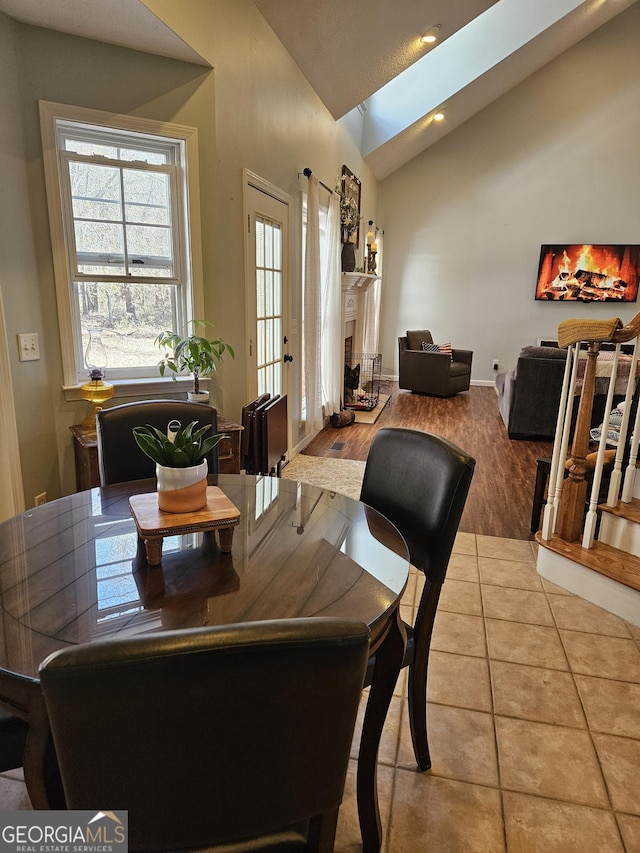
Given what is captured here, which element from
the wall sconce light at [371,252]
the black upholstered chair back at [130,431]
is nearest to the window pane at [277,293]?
the black upholstered chair back at [130,431]

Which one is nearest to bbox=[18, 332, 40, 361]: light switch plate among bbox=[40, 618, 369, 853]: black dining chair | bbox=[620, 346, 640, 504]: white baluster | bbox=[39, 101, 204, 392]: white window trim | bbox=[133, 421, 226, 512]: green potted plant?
bbox=[39, 101, 204, 392]: white window trim

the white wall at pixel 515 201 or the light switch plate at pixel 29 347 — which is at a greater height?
the white wall at pixel 515 201

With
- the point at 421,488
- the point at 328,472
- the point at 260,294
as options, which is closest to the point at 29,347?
the point at 260,294

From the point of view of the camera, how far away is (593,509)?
243 centimetres

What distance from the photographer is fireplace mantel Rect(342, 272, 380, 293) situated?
5.73m

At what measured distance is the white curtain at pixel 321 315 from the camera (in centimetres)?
439

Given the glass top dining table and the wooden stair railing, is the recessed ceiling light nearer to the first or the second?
the wooden stair railing

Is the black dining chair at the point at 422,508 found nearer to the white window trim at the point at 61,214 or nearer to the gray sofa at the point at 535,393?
the white window trim at the point at 61,214

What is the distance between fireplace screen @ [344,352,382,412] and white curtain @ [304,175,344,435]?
668mm

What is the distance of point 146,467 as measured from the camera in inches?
79.2

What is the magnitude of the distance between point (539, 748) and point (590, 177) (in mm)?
8072

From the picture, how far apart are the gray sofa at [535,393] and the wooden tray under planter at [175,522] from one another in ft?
14.3

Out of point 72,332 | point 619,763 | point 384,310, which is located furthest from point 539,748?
point 384,310

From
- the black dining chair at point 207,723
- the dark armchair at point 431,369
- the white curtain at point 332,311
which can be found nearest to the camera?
the black dining chair at point 207,723
